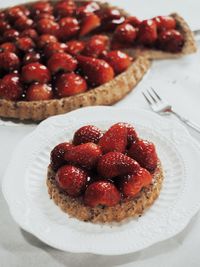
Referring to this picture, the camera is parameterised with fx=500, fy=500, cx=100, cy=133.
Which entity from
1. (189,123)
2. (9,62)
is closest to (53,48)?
(9,62)

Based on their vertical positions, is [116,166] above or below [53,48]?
above

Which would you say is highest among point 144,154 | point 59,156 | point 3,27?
point 144,154

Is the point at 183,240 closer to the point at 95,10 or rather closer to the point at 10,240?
the point at 10,240

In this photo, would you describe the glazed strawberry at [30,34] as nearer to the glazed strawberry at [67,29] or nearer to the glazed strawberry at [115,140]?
the glazed strawberry at [67,29]

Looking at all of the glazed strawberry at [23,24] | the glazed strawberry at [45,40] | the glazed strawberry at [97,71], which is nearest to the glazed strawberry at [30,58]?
the glazed strawberry at [45,40]

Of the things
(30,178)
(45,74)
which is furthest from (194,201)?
(45,74)

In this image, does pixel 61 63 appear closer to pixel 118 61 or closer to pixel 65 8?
pixel 118 61
